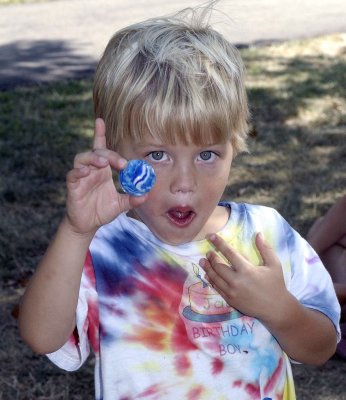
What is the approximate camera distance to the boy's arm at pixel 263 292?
1.88m

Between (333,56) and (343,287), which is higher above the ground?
(343,287)

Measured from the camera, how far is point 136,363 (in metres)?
1.99

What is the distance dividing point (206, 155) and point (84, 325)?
0.46m

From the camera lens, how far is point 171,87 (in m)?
1.92

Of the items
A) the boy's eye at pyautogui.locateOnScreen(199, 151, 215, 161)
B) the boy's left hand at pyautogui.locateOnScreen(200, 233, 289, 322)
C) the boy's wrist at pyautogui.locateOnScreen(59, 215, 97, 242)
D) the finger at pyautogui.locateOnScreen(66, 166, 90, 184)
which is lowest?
the boy's left hand at pyautogui.locateOnScreen(200, 233, 289, 322)

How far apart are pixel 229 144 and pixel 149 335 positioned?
459 millimetres

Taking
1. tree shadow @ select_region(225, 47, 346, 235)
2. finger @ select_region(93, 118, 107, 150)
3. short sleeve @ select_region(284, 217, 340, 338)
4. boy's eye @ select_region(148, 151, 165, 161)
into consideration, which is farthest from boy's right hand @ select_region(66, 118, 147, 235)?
tree shadow @ select_region(225, 47, 346, 235)

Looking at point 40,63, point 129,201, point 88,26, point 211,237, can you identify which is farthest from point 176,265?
point 88,26

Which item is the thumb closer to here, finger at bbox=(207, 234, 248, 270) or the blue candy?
finger at bbox=(207, 234, 248, 270)

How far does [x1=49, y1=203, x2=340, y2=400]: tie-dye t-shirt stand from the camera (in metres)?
1.99

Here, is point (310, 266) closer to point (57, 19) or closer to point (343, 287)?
point (343, 287)

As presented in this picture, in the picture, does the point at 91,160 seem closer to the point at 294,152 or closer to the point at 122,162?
the point at 122,162

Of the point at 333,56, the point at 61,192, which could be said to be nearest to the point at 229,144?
the point at 61,192

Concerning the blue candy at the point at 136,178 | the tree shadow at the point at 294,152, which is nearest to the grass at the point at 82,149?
the tree shadow at the point at 294,152
